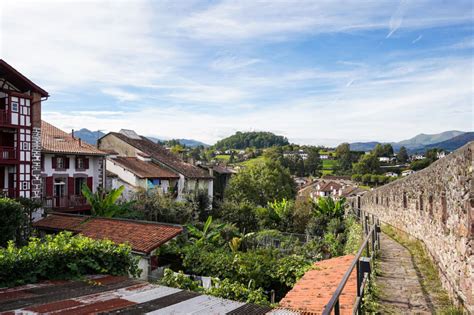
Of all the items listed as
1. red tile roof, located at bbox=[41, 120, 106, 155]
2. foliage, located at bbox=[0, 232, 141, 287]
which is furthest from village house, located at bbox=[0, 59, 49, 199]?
foliage, located at bbox=[0, 232, 141, 287]

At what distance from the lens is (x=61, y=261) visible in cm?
980

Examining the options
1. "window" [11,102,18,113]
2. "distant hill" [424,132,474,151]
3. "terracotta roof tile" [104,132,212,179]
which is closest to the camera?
"distant hill" [424,132,474,151]

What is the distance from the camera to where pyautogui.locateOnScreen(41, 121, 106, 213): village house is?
27.7 m

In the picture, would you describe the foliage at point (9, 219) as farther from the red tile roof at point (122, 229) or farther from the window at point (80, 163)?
the window at point (80, 163)

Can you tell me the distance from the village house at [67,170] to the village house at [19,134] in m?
1.68

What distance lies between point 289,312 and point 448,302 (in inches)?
98.3

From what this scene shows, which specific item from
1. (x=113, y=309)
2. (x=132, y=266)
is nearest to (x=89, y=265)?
(x=132, y=266)

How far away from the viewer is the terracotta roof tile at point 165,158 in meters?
38.3

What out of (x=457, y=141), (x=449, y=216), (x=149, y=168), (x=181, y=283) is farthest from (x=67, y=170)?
(x=457, y=141)

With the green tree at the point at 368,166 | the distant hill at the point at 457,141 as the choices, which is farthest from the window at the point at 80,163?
the green tree at the point at 368,166

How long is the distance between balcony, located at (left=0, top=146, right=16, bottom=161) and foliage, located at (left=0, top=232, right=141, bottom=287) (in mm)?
15376

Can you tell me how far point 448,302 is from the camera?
627 cm

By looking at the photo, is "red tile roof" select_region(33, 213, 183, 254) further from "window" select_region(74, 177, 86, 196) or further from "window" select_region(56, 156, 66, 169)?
"window" select_region(74, 177, 86, 196)

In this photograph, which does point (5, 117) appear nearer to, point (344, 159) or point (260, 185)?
point (260, 185)
